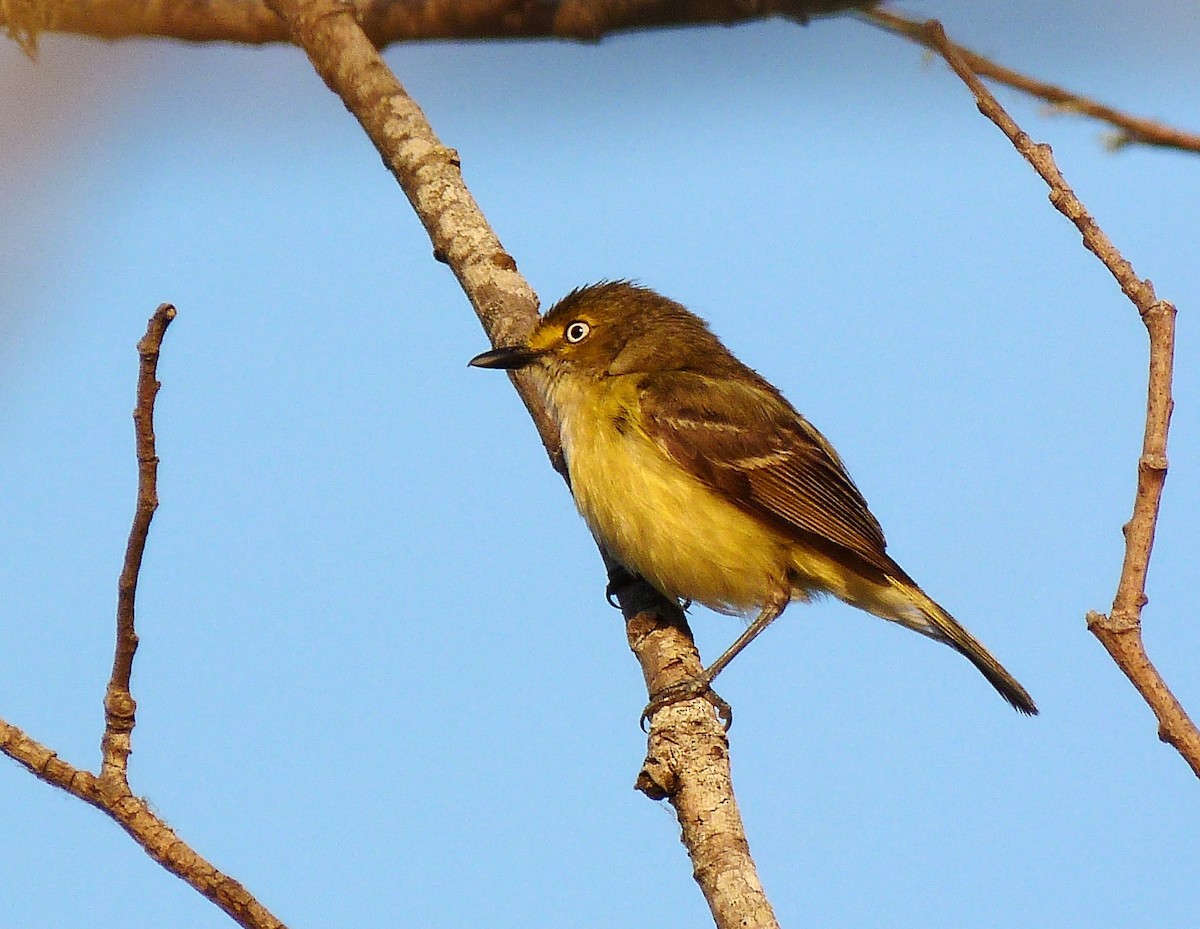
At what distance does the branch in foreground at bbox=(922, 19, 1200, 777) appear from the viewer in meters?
2.33

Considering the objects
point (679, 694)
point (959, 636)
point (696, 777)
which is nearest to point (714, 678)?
point (679, 694)

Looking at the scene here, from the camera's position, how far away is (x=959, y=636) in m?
6.07

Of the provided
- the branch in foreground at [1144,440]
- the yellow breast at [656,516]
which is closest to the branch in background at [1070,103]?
the branch in foreground at [1144,440]

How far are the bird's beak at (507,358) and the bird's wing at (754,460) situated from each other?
513 millimetres

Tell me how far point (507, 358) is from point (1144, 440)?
3667mm

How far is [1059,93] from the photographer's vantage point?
3100 millimetres

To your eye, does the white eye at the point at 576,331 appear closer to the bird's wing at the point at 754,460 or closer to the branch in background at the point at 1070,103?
the bird's wing at the point at 754,460

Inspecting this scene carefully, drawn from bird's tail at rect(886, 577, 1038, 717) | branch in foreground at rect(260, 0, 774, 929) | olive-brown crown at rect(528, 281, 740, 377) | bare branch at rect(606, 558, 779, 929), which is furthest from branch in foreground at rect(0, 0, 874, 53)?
bird's tail at rect(886, 577, 1038, 717)

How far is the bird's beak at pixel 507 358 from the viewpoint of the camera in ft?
19.5

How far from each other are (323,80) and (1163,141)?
423cm

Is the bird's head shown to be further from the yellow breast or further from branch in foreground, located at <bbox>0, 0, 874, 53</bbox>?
branch in foreground, located at <bbox>0, 0, 874, 53</bbox>

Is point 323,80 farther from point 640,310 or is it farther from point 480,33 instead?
point 640,310

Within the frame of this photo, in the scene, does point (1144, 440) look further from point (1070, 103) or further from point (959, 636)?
point (959, 636)

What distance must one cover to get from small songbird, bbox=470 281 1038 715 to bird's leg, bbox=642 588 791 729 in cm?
1
